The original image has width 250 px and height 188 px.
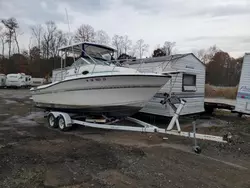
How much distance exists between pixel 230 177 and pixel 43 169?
332 cm

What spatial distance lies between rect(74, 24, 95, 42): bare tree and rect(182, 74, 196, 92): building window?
25.2m

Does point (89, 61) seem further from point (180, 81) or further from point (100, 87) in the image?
point (180, 81)

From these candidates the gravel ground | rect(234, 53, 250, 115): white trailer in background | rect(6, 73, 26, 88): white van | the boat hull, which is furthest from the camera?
rect(6, 73, 26, 88): white van

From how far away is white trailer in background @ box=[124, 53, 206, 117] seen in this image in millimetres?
9430

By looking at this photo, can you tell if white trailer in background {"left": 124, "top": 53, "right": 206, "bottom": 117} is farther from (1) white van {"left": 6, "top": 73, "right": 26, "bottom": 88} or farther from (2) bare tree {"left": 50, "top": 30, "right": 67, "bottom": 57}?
(2) bare tree {"left": 50, "top": 30, "right": 67, "bottom": 57}

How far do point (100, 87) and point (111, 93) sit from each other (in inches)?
15.1

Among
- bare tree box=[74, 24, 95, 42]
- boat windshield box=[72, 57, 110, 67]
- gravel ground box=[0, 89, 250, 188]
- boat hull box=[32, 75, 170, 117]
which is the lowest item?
gravel ground box=[0, 89, 250, 188]

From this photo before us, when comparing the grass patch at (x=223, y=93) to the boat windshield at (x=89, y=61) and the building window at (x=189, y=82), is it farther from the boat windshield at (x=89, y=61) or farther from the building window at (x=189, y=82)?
the boat windshield at (x=89, y=61)

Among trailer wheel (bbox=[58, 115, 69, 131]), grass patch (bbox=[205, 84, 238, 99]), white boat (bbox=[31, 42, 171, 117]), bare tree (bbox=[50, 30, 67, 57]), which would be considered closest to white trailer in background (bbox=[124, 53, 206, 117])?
white boat (bbox=[31, 42, 171, 117])

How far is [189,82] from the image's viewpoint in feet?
33.9

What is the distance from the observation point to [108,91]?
7012 millimetres

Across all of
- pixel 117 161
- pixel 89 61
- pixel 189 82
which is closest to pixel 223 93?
pixel 189 82

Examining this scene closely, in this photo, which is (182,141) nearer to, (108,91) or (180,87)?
(108,91)

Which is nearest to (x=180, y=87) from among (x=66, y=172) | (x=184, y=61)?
(x=184, y=61)
